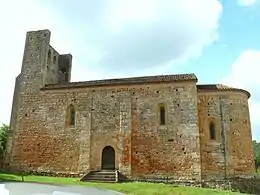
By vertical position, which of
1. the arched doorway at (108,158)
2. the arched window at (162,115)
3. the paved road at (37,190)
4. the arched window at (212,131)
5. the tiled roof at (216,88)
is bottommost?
the paved road at (37,190)

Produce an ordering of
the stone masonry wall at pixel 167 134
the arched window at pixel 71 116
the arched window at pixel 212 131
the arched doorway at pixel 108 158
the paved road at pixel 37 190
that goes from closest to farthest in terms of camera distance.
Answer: the paved road at pixel 37 190
the stone masonry wall at pixel 167 134
the arched window at pixel 212 131
the arched doorway at pixel 108 158
the arched window at pixel 71 116

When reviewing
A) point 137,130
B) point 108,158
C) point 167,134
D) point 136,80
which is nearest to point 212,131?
point 167,134

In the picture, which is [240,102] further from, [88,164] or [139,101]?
[88,164]

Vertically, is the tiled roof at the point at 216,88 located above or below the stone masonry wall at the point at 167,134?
above

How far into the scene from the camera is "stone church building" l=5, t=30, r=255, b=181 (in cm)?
2198

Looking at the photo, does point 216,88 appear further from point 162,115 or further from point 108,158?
point 108,158

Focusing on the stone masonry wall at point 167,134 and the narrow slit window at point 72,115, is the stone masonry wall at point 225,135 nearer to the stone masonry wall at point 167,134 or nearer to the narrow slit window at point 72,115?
the stone masonry wall at point 167,134

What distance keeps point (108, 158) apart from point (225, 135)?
873cm

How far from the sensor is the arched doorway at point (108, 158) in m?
23.1

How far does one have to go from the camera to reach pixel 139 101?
→ 23.4 metres

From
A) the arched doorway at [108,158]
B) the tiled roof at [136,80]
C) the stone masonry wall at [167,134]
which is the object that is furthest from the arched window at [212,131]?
the arched doorway at [108,158]

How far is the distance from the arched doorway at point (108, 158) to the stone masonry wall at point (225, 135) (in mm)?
6529

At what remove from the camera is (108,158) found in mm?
23219

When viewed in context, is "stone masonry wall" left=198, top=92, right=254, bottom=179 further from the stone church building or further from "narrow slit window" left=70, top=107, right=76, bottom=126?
"narrow slit window" left=70, top=107, right=76, bottom=126
